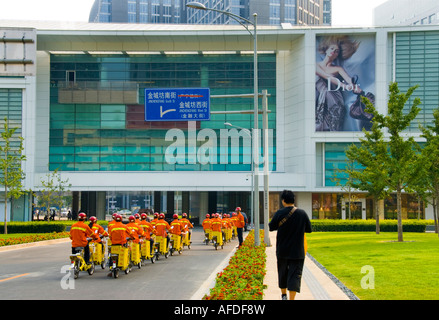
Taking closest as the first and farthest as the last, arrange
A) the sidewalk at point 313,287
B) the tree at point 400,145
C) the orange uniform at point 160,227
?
the sidewalk at point 313,287
the orange uniform at point 160,227
the tree at point 400,145

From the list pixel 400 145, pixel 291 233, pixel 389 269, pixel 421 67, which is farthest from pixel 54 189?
pixel 291 233

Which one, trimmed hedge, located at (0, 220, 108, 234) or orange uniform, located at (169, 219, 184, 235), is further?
trimmed hedge, located at (0, 220, 108, 234)

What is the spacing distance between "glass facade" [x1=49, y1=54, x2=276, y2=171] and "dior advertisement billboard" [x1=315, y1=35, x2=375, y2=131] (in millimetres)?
6318

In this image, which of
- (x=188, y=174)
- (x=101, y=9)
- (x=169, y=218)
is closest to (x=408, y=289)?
(x=188, y=174)

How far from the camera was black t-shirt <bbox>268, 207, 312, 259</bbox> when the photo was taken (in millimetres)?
9533

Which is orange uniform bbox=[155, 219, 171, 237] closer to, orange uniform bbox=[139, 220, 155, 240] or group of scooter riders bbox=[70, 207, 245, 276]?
group of scooter riders bbox=[70, 207, 245, 276]

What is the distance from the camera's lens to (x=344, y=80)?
5600cm

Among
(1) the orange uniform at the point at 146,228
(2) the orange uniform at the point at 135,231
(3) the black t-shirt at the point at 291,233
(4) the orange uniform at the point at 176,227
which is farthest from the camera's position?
(4) the orange uniform at the point at 176,227

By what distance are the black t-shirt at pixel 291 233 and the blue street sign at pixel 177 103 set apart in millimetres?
20321

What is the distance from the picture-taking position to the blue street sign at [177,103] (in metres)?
29.7

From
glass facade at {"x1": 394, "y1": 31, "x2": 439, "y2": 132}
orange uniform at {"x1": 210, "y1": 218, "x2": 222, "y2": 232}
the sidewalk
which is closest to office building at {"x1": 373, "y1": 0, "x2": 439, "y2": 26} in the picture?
glass facade at {"x1": 394, "y1": 31, "x2": 439, "y2": 132}

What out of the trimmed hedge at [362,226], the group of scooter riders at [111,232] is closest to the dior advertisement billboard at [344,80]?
the trimmed hedge at [362,226]

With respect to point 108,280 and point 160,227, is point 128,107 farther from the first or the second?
point 108,280

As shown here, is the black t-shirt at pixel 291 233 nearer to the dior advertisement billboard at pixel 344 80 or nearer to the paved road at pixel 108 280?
the paved road at pixel 108 280
